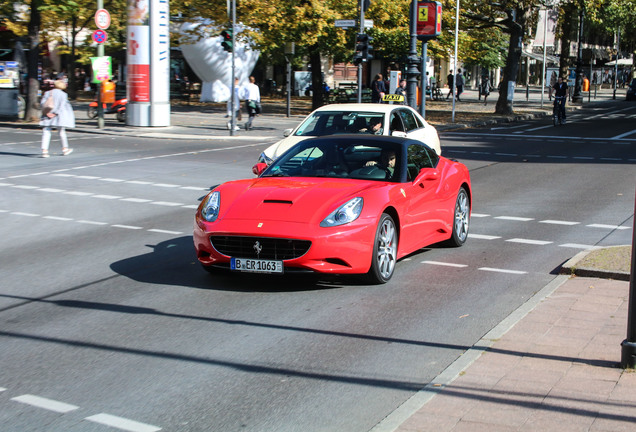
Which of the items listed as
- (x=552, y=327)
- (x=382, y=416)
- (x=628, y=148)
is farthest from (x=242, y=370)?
(x=628, y=148)

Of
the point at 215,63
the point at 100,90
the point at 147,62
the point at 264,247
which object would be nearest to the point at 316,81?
the point at 215,63

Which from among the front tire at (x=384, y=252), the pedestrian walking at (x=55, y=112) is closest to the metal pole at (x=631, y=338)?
the front tire at (x=384, y=252)

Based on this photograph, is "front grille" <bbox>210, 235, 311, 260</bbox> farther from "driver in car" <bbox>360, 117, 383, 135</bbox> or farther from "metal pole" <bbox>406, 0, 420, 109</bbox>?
"metal pole" <bbox>406, 0, 420, 109</bbox>

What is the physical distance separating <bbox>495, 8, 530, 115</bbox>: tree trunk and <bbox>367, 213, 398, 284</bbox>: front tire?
34753 millimetres

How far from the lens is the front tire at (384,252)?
8.12 m

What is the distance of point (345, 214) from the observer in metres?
7.95

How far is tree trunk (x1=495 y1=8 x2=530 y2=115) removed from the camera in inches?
1626

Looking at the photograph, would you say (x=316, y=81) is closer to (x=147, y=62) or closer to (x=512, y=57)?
(x=512, y=57)

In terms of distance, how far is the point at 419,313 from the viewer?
23.8 feet

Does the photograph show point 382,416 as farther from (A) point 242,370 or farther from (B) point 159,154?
(B) point 159,154

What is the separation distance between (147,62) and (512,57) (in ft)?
66.6

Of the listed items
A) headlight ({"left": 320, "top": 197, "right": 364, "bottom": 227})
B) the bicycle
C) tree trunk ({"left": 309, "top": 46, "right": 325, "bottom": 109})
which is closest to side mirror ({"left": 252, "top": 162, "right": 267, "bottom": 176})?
headlight ({"left": 320, "top": 197, "right": 364, "bottom": 227})

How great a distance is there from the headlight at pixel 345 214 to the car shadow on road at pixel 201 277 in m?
0.69

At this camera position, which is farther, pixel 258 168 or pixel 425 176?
pixel 258 168
